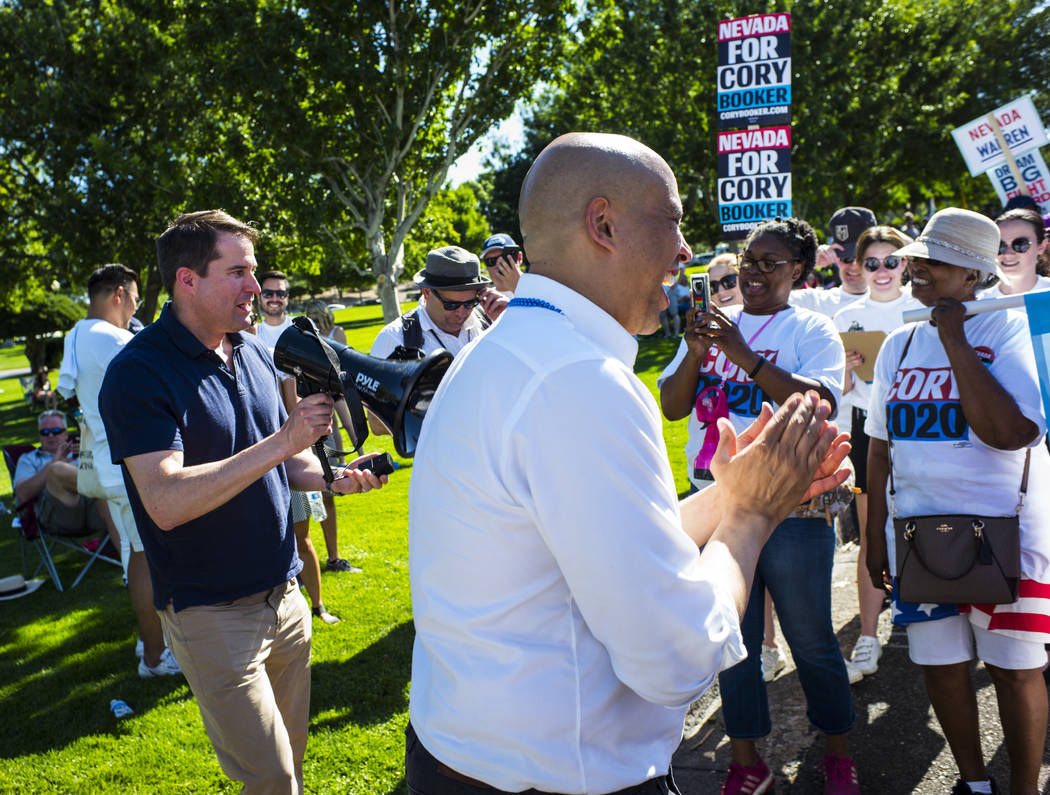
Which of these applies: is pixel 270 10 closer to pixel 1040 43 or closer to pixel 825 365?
pixel 825 365

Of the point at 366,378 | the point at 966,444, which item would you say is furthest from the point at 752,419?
the point at 366,378

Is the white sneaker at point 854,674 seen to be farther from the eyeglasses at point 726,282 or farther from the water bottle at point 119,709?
the water bottle at point 119,709

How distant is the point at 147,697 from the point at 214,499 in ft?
11.2

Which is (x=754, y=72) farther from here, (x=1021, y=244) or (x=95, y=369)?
(x=95, y=369)

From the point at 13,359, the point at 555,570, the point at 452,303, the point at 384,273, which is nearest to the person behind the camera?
the point at 555,570

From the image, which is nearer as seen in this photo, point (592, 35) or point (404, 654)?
point (404, 654)

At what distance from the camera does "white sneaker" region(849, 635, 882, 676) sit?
451 centimetres

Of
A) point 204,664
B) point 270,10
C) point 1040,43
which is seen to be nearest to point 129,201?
point 270,10

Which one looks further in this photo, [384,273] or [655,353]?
[384,273]

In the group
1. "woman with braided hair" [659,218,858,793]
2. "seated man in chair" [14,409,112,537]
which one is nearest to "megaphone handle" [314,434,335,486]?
"woman with braided hair" [659,218,858,793]

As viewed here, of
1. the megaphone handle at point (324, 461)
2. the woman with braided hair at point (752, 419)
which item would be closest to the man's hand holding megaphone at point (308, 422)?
the megaphone handle at point (324, 461)

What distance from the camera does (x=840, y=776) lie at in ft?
11.2

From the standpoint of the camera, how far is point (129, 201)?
62.8ft

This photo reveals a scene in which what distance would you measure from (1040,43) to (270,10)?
30.3m
